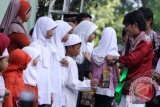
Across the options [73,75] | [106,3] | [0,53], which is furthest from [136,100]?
[106,3]

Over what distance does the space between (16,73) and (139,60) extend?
5.14ft

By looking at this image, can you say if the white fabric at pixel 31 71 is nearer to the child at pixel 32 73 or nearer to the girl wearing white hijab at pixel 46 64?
the child at pixel 32 73

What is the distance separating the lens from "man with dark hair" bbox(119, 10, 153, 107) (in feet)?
24.7

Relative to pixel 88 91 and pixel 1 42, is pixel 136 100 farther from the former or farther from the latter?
pixel 1 42

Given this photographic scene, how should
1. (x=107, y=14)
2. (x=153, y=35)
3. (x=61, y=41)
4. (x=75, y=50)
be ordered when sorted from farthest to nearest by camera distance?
(x=107, y=14), (x=75, y=50), (x=61, y=41), (x=153, y=35)

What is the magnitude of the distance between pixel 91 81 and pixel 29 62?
150 centimetres

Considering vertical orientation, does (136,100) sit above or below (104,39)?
below

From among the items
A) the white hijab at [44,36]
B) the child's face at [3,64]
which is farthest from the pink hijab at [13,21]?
the child's face at [3,64]

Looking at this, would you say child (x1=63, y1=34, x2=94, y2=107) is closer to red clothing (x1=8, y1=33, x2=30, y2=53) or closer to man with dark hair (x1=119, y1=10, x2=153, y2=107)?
man with dark hair (x1=119, y1=10, x2=153, y2=107)

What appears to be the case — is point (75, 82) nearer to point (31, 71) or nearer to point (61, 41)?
point (61, 41)

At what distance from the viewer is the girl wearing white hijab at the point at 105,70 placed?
28.8ft

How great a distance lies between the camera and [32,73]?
741 centimetres

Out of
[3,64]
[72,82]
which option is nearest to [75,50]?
[72,82]

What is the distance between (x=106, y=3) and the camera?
116 feet
